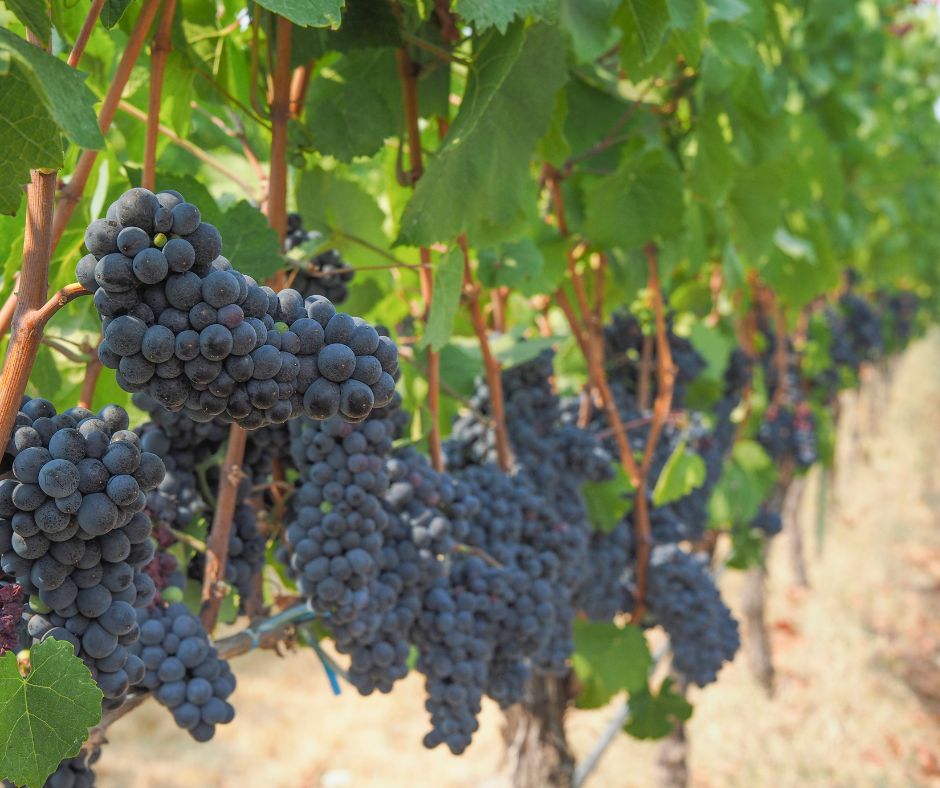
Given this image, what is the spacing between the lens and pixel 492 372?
1440 mm

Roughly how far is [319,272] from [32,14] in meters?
0.47

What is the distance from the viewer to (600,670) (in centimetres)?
196

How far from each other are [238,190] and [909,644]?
5381 millimetres

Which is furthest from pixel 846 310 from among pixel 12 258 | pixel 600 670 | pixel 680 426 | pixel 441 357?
pixel 12 258

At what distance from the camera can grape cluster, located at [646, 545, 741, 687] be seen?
2078mm

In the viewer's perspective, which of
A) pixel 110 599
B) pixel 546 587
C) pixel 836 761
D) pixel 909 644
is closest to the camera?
pixel 110 599

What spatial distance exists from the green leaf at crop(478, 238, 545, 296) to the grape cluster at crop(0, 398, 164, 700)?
32.4 inches

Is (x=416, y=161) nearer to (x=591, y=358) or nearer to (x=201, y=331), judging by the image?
(x=201, y=331)

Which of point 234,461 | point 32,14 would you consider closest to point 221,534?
point 234,461

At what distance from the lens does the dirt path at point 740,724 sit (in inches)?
167

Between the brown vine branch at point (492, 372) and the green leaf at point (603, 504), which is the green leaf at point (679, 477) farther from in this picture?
the brown vine branch at point (492, 372)

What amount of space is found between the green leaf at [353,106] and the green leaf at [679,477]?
3.44ft

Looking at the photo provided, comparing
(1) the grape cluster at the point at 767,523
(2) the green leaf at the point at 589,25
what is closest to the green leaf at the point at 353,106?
(2) the green leaf at the point at 589,25

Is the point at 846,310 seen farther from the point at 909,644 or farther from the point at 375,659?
the point at 375,659
